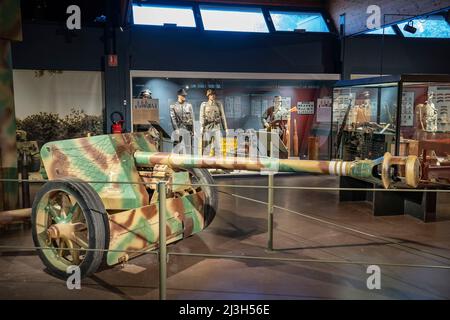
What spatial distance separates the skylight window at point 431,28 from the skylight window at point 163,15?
472cm

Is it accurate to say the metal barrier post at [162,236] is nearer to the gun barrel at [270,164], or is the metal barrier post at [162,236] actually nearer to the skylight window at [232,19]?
the gun barrel at [270,164]

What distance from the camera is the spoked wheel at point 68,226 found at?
3873 mm

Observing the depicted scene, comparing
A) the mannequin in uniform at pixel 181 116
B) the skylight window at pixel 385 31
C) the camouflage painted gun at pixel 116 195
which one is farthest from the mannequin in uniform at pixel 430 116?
the camouflage painted gun at pixel 116 195

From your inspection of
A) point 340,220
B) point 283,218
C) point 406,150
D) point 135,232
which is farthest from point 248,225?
point 406,150

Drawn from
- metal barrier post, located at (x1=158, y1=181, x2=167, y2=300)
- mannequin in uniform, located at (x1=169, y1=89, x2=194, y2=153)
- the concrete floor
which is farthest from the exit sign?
metal barrier post, located at (x1=158, y1=181, x2=167, y2=300)

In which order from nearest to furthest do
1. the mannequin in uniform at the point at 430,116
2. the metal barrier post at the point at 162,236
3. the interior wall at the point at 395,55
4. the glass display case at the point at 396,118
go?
the metal barrier post at the point at 162,236 → the glass display case at the point at 396,118 → the mannequin in uniform at the point at 430,116 → the interior wall at the point at 395,55

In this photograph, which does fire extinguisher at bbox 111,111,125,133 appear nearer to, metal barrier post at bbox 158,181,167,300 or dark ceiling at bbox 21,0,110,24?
dark ceiling at bbox 21,0,110,24

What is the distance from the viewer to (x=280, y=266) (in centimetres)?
456

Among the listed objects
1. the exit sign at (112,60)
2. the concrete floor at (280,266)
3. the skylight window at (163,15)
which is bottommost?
the concrete floor at (280,266)

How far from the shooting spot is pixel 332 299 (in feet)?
12.4

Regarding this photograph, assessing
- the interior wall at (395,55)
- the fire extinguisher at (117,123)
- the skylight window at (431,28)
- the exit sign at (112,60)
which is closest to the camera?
the fire extinguisher at (117,123)

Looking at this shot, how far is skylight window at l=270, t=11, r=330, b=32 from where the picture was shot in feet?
35.3

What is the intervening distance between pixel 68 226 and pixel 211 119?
228 inches

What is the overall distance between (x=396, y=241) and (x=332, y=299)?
6.67 feet
